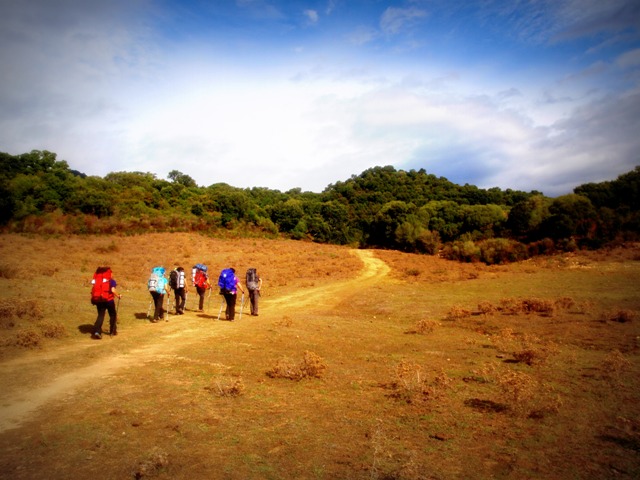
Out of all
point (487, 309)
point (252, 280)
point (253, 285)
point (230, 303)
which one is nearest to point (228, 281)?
point (230, 303)

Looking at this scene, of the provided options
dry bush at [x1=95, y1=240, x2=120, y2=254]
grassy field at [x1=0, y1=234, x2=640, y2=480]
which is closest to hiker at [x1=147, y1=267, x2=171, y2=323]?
grassy field at [x1=0, y1=234, x2=640, y2=480]

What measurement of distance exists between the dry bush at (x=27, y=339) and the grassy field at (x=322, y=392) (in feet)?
0.08

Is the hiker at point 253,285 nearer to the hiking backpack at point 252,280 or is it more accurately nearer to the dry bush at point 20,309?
the hiking backpack at point 252,280

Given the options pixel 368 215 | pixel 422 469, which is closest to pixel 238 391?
pixel 422 469

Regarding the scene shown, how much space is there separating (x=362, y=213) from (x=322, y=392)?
75.0 meters

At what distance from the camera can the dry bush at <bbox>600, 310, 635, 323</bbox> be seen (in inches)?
484

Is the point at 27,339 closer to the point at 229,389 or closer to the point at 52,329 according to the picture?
the point at 52,329

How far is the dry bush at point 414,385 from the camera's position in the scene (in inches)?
263

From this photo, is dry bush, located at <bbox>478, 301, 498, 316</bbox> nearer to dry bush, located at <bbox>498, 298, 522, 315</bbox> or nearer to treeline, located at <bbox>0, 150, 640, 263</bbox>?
dry bush, located at <bbox>498, 298, 522, 315</bbox>

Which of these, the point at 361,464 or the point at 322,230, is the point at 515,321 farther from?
the point at 322,230

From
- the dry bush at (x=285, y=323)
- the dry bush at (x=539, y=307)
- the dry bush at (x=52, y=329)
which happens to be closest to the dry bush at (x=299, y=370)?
the dry bush at (x=285, y=323)

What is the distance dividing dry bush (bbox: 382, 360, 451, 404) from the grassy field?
4cm

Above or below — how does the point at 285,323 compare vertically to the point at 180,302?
below

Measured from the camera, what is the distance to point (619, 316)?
1246 centimetres
